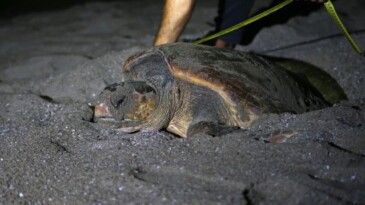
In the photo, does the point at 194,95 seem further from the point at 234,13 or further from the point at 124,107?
the point at 234,13

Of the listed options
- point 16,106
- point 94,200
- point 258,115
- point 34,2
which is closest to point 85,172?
point 94,200

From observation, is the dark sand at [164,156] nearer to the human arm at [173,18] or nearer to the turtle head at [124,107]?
the turtle head at [124,107]

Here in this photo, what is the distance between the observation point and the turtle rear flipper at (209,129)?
1.62 m

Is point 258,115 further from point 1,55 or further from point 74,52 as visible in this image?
point 1,55

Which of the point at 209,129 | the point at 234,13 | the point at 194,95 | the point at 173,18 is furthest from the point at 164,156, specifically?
the point at 234,13

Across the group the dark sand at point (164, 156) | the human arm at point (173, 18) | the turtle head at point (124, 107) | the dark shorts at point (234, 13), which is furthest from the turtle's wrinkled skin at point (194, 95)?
the dark shorts at point (234, 13)

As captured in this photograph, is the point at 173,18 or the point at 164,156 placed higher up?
the point at 173,18

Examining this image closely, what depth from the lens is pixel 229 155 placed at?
1398mm

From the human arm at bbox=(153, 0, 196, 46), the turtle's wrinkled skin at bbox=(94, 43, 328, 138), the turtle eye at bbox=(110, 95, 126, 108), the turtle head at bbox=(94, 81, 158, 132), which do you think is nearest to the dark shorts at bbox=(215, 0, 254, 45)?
the human arm at bbox=(153, 0, 196, 46)

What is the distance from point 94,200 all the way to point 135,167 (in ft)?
0.71

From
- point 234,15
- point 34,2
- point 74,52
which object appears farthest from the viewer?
point 34,2

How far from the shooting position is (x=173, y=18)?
2.38 metres

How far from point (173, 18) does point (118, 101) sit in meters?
0.88

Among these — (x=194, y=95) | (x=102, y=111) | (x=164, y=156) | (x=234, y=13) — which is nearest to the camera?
(x=164, y=156)
